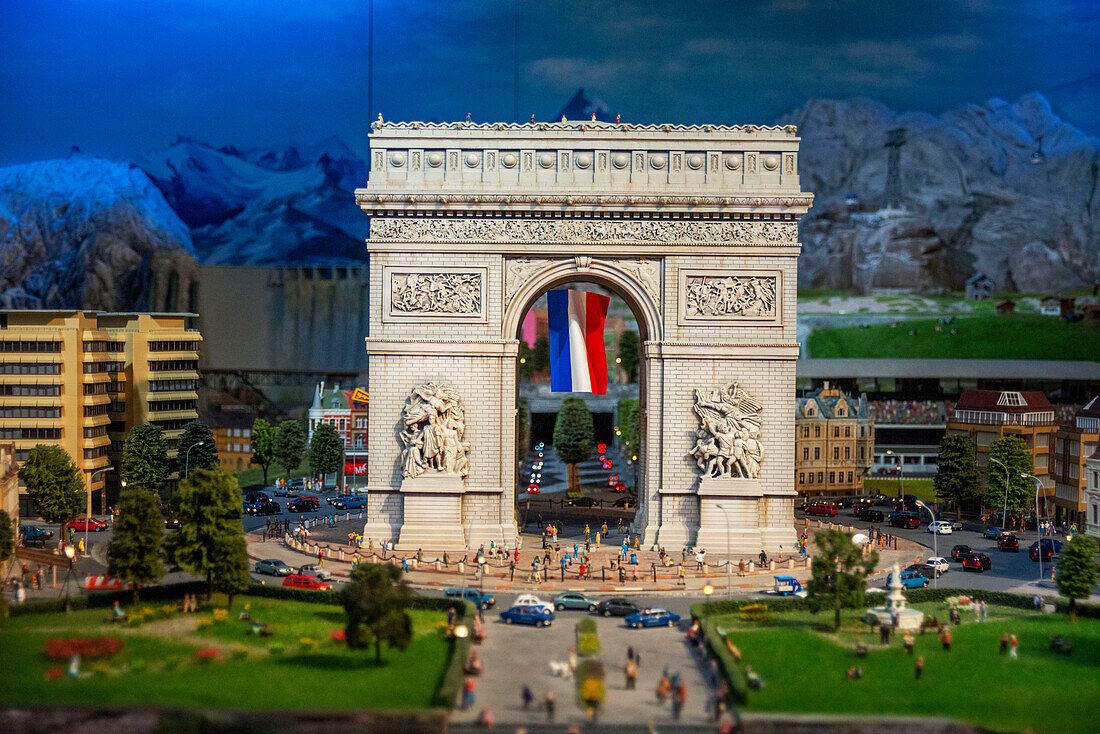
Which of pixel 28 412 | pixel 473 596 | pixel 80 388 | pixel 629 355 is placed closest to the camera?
pixel 473 596

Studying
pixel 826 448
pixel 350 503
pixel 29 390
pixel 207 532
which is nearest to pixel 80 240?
pixel 29 390

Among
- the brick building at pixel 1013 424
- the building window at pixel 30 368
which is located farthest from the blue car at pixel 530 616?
the brick building at pixel 1013 424

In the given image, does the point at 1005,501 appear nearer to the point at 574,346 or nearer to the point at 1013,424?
the point at 1013,424

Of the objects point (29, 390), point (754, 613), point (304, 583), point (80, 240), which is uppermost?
point (80, 240)

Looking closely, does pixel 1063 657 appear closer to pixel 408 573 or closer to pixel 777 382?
pixel 777 382

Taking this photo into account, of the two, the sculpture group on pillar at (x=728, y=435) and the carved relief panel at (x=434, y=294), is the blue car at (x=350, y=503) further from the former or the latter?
the sculpture group on pillar at (x=728, y=435)

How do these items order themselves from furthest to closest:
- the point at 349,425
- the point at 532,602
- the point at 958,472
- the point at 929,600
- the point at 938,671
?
the point at 349,425 → the point at 958,472 → the point at 929,600 → the point at 532,602 → the point at 938,671
